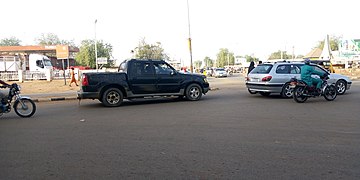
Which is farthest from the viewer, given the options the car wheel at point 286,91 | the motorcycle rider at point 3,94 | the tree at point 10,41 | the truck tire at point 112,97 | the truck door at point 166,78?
the tree at point 10,41

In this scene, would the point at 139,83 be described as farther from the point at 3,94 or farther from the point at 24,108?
the point at 3,94

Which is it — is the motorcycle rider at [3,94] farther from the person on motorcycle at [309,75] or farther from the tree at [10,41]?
the tree at [10,41]

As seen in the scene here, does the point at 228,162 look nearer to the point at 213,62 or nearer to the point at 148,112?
the point at 148,112

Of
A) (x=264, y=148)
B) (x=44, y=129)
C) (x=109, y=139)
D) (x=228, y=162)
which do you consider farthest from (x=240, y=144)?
(x=44, y=129)

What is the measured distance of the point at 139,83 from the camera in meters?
12.8

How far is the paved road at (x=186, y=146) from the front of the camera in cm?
459

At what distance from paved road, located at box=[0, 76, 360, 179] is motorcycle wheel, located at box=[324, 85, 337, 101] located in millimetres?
2899

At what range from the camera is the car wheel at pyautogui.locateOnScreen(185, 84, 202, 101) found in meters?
13.8

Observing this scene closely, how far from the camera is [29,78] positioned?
119ft

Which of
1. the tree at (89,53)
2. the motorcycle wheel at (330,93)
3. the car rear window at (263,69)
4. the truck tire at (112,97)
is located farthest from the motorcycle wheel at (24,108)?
the tree at (89,53)

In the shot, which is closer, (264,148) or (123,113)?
(264,148)

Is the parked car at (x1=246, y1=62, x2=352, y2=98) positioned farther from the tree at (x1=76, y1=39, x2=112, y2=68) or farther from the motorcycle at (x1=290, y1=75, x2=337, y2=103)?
the tree at (x1=76, y1=39, x2=112, y2=68)

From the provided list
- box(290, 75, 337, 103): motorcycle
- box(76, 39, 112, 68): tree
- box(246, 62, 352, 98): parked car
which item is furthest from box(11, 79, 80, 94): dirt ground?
box(76, 39, 112, 68): tree

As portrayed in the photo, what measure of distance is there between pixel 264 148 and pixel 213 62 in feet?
475
